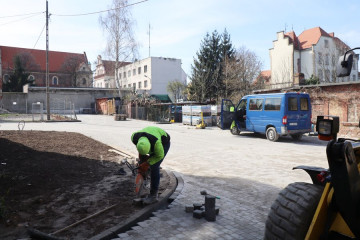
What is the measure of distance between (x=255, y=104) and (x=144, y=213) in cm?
1141

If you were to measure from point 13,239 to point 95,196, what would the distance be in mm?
1738

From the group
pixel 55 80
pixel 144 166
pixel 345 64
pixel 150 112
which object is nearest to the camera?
pixel 345 64

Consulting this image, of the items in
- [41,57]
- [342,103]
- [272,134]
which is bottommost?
[272,134]

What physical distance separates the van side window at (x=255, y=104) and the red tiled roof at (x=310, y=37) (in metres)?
36.0

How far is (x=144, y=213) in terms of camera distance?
4617mm

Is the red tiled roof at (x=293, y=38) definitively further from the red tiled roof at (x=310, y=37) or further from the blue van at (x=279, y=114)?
→ the blue van at (x=279, y=114)

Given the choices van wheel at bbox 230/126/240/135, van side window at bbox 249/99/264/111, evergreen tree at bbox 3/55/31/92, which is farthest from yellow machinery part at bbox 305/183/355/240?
evergreen tree at bbox 3/55/31/92

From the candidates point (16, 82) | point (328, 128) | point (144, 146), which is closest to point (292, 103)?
point (144, 146)

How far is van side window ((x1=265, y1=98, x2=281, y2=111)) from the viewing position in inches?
535

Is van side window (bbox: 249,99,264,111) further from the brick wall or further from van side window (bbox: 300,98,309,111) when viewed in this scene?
the brick wall

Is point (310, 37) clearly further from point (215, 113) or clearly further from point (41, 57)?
point (41, 57)

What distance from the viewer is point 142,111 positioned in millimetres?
32438

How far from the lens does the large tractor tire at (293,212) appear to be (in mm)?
2297

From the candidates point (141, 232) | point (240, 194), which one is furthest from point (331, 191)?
point (240, 194)
